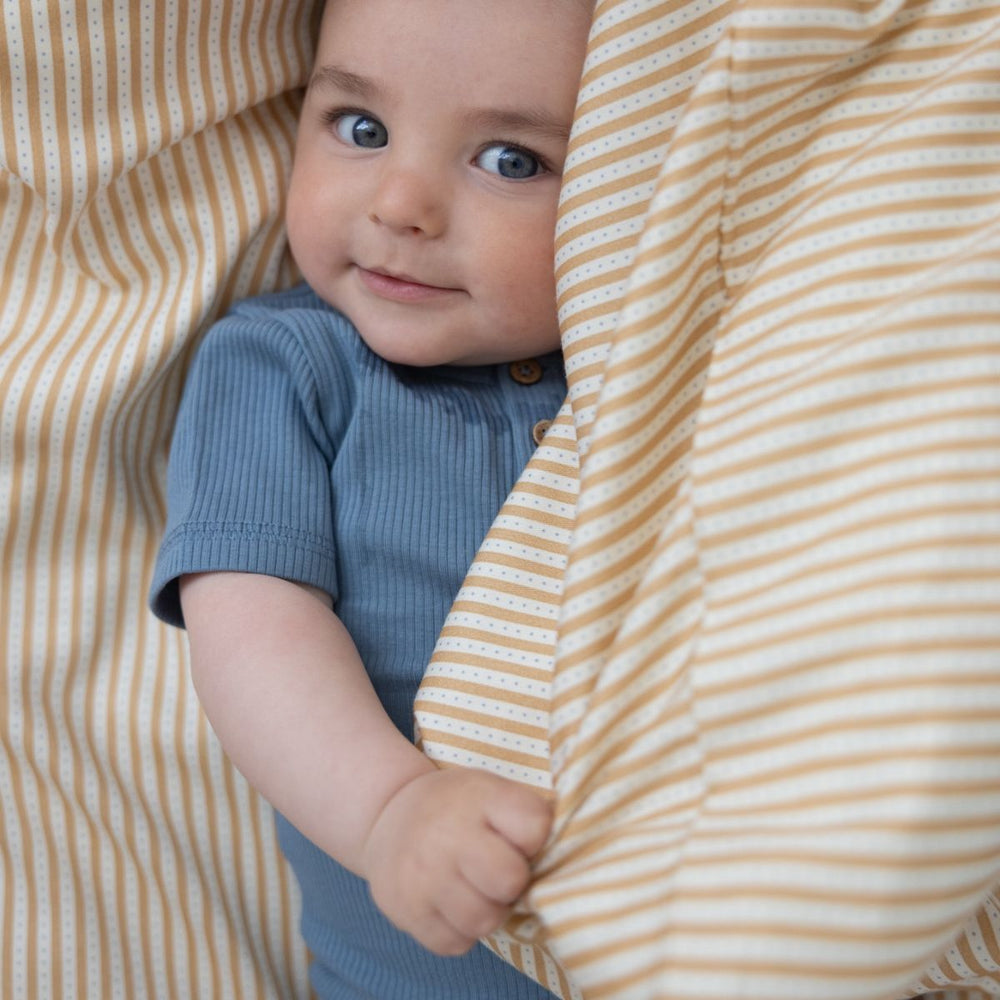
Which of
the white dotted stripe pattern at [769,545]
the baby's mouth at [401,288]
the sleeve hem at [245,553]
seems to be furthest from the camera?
the baby's mouth at [401,288]

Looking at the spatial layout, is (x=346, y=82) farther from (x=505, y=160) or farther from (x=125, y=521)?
(x=125, y=521)

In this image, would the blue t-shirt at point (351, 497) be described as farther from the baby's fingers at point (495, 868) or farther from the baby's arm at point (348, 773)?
the baby's fingers at point (495, 868)

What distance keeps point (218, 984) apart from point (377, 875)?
0.51 metres

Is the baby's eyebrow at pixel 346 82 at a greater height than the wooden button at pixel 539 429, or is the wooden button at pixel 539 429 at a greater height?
the baby's eyebrow at pixel 346 82

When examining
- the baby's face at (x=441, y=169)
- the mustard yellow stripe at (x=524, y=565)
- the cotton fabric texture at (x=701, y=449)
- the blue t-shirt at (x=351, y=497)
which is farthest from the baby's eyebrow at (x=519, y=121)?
the mustard yellow stripe at (x=524, y=565)

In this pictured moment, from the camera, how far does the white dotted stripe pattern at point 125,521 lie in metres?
1.09

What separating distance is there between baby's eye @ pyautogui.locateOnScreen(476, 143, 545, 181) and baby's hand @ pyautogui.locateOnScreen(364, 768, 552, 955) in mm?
503

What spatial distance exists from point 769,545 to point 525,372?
18.6 inches

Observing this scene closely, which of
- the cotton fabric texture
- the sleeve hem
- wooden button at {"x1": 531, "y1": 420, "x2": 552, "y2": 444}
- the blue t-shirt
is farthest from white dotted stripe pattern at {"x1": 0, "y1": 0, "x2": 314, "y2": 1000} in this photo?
wooden button at {"x1": 531, "y1": 420, "x2": 552, "y2": 444}

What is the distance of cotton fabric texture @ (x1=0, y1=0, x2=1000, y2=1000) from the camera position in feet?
1.99

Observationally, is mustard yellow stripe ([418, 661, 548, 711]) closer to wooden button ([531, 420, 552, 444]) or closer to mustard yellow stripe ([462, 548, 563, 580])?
mustard yellow stripe ([462, 548, 563, 580])

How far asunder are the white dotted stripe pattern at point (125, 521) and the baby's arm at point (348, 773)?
0.25m

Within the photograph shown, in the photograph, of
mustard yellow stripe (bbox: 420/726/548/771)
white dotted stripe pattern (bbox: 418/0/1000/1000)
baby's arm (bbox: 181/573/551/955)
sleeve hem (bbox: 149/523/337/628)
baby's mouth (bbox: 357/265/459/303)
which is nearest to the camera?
white dotted stripe pattern (bbox: 418/0/1000/1000)

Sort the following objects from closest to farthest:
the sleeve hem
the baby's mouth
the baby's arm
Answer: the baby's arm → the sleeve hem → the baby's mouth
